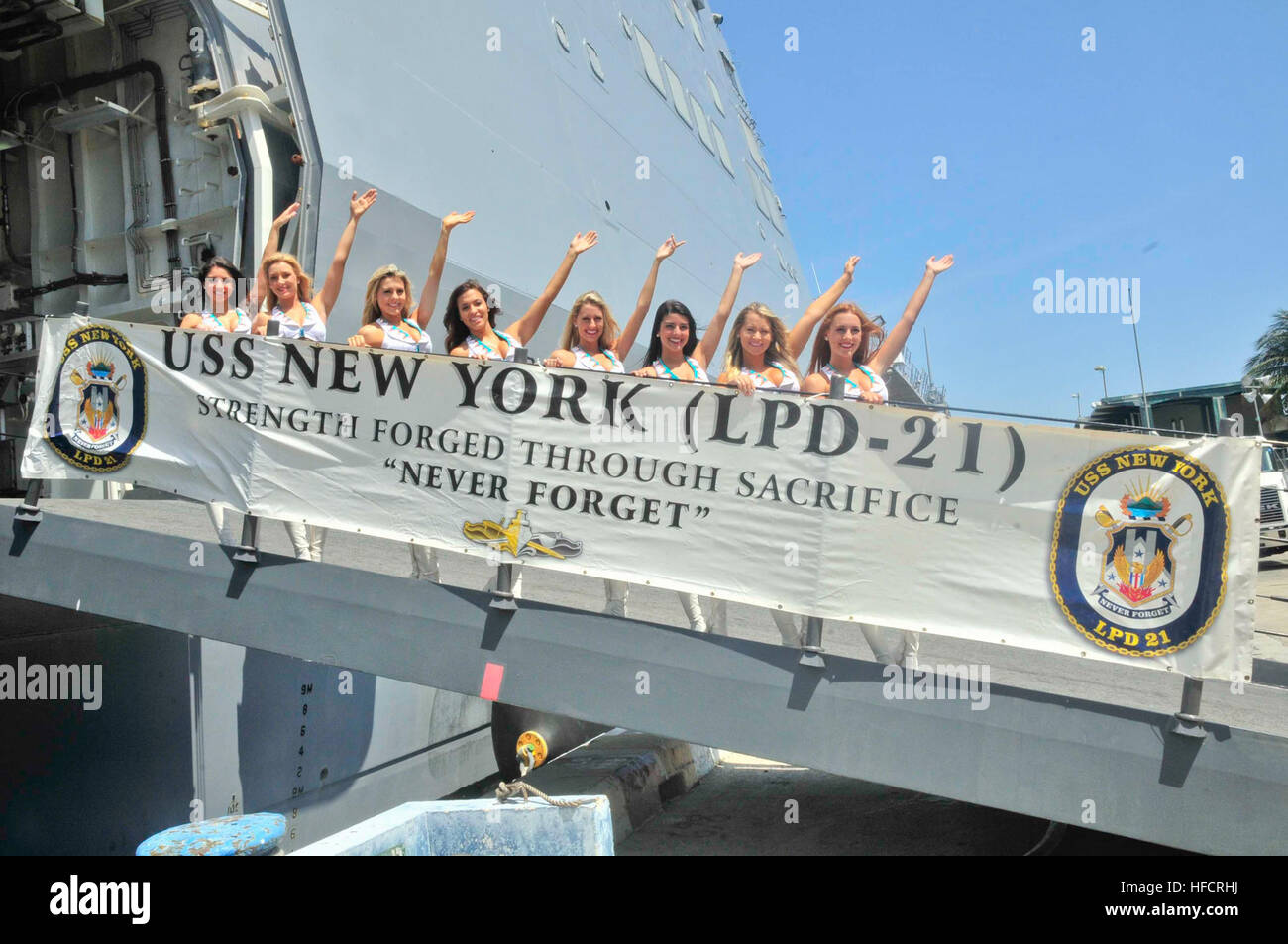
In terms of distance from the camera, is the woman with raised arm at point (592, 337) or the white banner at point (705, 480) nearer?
the white banner at point (705, 480)

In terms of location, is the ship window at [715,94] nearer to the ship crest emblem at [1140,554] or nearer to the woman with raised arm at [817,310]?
the woman with raised arm at [817,310]

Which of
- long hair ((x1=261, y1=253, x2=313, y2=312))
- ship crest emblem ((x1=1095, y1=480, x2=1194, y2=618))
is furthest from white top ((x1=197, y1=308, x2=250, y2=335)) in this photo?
ship crest emblem ((x1=1095, y1=480, x2=1194, y2=618))

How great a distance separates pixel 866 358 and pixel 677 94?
10.9 m

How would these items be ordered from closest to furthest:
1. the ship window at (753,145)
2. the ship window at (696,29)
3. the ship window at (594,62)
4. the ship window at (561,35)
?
the ship window at (561,35), the ship window at (594,62), the ship window at (696,29), the ship window at (753,145)

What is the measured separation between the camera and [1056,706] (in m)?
3.06

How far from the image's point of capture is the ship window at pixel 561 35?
29.6 feet

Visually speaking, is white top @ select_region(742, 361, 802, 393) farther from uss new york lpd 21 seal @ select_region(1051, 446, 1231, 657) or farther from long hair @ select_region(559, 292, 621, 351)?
uss new york lpd 21 seal @ select_region(1051, 446, 1231, 657)

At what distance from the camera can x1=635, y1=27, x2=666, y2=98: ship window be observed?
12.2 metres

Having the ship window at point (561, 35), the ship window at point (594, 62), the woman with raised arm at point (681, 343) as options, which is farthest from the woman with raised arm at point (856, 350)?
the ship window at point (594, 62)

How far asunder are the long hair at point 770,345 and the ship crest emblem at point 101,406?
252 cm

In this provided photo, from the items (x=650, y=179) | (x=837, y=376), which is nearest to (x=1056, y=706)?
(x=837, y=376)

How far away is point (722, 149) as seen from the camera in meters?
16.2

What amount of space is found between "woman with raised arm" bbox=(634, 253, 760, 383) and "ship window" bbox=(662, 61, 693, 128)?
1019cm
